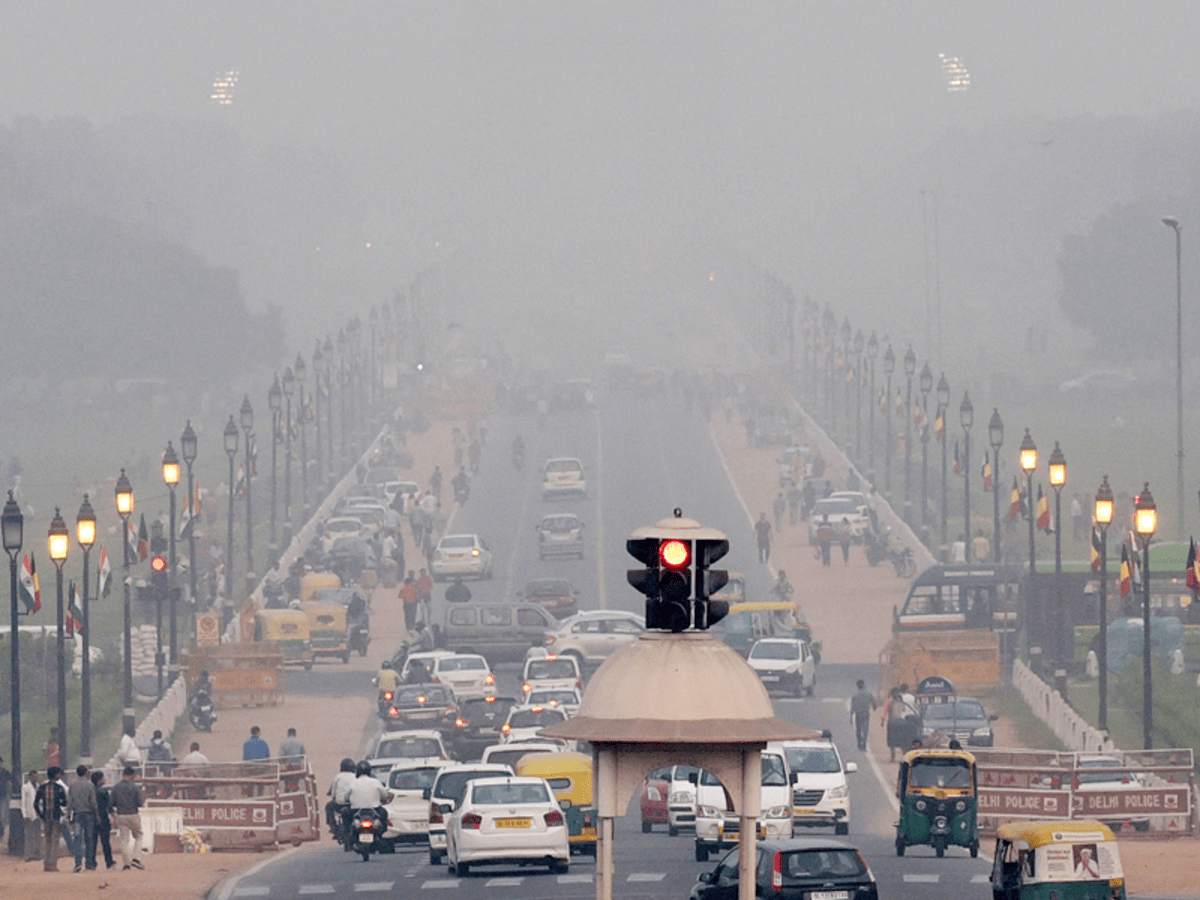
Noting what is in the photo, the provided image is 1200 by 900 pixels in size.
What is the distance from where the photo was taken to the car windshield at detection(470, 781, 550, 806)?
102 ft

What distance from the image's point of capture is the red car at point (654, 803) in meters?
36.6

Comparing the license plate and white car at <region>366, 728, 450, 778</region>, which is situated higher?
white car at <region>366, 728, 450, 778</region>

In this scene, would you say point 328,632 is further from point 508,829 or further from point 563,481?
point 508,829

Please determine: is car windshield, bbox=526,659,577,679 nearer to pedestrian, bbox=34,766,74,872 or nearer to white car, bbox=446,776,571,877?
pedestrian, bbox=34,766,74,872

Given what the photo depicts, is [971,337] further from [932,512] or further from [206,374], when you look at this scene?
[932,512]

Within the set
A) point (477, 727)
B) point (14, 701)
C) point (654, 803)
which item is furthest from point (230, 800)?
point (477, 727)

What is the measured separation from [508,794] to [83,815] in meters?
5.46

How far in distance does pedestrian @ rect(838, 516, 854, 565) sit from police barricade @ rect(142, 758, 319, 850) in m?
40.1

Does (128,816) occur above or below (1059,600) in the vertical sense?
below

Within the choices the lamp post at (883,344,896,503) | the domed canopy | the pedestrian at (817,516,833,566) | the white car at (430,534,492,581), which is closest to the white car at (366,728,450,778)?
the domed canopy

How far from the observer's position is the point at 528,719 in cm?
4397

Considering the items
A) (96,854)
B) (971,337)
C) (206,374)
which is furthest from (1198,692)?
(971,337)

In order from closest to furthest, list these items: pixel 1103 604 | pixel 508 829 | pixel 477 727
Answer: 1. pixel 508 829
2. pixel 1103 604
3. pixel 477 727

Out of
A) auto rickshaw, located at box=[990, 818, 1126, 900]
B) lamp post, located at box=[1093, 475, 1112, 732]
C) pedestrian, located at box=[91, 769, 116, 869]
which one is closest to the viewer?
auto rickshaw, located at box=[990, 818, 1126, 900]
